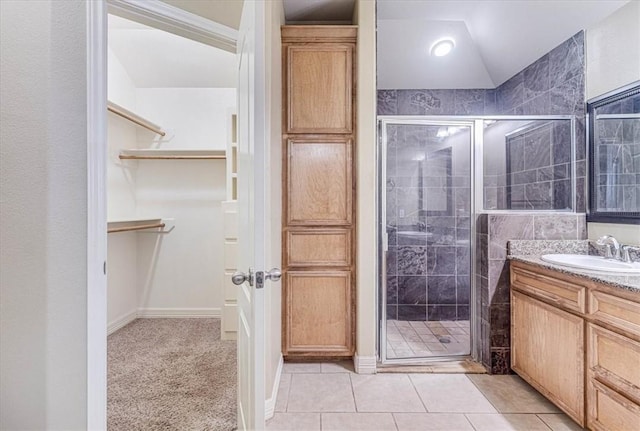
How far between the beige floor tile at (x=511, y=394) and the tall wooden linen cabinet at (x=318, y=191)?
91 centimetres

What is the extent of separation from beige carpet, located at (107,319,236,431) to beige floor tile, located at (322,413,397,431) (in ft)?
1.72

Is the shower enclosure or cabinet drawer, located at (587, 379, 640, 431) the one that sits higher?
the shower enclosure

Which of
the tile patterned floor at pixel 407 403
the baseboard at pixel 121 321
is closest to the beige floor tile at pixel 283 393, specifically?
the tile patterned floor at pixel 407 403

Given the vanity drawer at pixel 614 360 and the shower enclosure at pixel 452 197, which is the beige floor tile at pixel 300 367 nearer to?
the shower enclosure at pixel 452 197

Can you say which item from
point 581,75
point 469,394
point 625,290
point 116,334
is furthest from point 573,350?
point 116,334

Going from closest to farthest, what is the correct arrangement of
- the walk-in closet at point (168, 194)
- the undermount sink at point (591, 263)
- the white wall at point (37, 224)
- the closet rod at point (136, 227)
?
the white wall at point (37, 224) → the undermount sink at point (591, 263) → the closet rod at point (136, 227) → the walk-in closet at point (168, 194)

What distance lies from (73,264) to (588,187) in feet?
9.81

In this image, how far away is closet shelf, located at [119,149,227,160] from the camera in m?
3.24

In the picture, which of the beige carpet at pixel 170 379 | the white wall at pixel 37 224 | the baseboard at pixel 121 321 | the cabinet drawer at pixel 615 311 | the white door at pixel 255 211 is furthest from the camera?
the baseboard at pixel 121 321

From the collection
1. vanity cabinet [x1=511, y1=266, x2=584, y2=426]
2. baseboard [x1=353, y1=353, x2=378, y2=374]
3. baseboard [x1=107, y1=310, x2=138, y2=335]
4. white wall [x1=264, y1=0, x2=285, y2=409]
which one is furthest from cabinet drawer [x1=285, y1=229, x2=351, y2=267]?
baseboard [x1=107, y1=310, x2=138, y2=335]

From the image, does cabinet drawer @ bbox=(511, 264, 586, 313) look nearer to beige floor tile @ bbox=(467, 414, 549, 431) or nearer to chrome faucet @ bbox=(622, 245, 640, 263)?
chrome faucet @ bbox=(622, 245, 640, 263)

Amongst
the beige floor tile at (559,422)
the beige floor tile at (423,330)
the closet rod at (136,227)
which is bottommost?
the beige floor tile at (559,422)

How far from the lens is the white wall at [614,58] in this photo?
2012 mm

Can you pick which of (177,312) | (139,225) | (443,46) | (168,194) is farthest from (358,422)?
(443,46)
